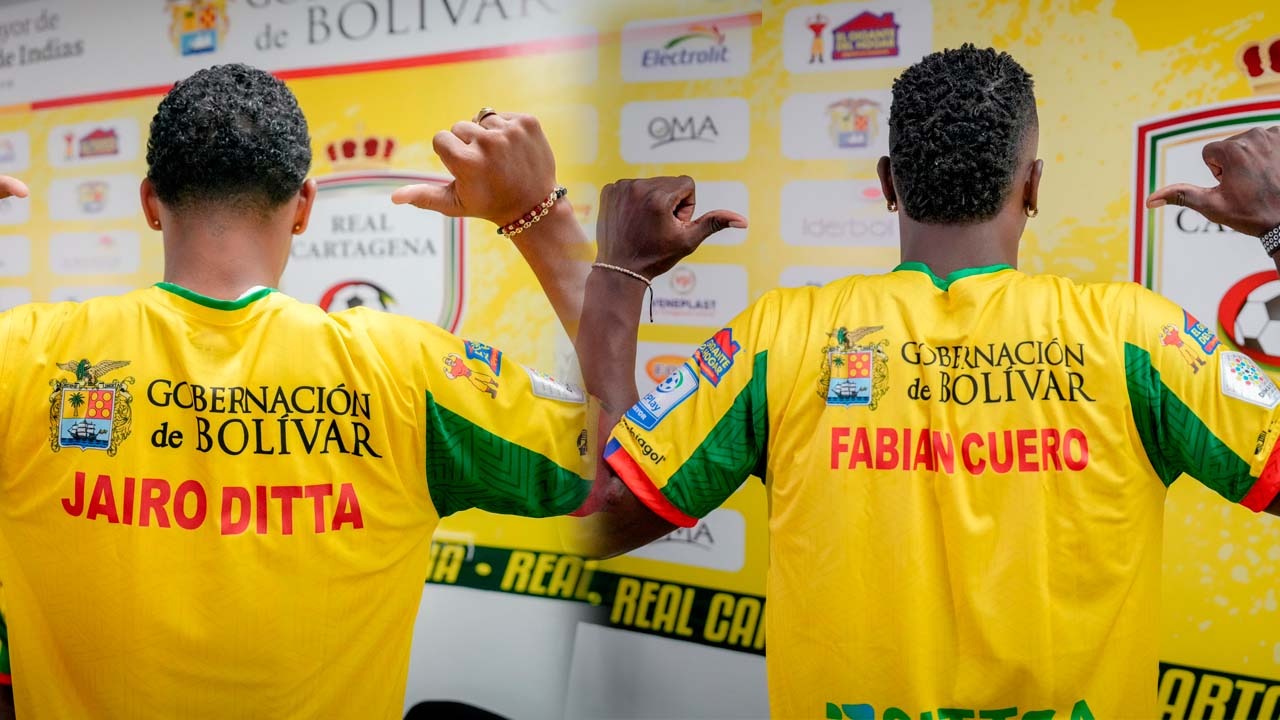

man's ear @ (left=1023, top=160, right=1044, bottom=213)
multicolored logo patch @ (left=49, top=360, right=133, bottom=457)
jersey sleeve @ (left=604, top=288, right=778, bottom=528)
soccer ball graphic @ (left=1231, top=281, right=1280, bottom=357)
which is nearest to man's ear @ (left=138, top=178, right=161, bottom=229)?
multicolored logo patch @ (left=49, top=360, right=133, bottom=457)

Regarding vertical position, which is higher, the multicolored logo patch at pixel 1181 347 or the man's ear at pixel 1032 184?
the man's ear at pixel 1032 184

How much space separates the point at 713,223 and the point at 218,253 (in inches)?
25.0

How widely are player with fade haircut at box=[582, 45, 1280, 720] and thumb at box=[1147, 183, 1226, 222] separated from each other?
0.03 m

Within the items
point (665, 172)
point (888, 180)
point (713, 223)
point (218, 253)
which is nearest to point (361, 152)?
point (665, 172)

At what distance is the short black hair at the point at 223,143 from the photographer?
119cm

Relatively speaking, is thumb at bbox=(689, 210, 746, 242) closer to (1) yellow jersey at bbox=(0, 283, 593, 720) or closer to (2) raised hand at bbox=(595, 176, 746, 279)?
(2) raised hand at bbox=(595, 176, 746, 279)

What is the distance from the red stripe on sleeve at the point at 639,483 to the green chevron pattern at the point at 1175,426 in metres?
0.57

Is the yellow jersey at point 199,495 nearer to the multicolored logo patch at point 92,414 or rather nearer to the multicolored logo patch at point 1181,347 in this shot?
the multicolored logo patch at point 92,414

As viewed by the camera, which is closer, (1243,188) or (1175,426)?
(1175,426)

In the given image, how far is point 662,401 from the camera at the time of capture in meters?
1.31

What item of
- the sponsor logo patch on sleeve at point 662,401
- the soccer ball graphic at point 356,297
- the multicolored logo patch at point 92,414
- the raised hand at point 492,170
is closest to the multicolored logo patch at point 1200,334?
the sponsor logo patch on sleeve at point 662,401

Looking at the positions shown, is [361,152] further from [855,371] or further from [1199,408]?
[1199,408]

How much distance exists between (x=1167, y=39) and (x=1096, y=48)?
12 cm

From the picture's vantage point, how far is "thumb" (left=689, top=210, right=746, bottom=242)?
4.25ft
